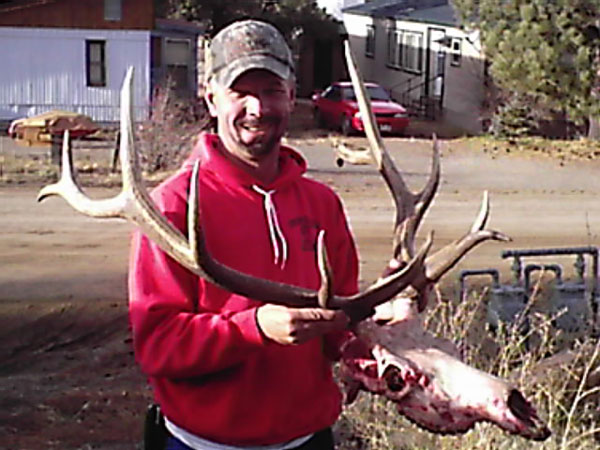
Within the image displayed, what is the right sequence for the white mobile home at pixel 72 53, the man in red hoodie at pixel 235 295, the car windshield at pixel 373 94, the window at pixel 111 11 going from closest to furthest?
the man in red hoodie at pixel 235 295
the white mobile home at pixel 72 53
the window at pixel 111 11
the car windshield at pixel 373 94

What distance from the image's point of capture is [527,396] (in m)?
5.26

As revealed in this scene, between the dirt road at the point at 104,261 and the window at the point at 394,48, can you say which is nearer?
the dirt road at the point at 104,261

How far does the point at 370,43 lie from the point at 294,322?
119 ft

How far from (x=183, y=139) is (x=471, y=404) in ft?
52.2

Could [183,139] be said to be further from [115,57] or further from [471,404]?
[471,404]

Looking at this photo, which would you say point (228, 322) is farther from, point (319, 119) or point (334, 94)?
point (319, 119)

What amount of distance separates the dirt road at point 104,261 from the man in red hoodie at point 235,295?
3.88 m

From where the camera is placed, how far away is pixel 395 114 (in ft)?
90.5

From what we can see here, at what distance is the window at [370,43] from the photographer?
1501 inches

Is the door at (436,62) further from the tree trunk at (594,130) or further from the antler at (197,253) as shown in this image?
the antler at (197,253)

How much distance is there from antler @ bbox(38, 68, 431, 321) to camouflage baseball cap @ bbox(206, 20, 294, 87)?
0.86 feet

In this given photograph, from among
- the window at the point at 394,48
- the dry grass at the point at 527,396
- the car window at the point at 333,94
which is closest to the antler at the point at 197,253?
the dry grass at the point at 527,396

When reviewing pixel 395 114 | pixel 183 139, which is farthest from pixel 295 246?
pixel 395 114

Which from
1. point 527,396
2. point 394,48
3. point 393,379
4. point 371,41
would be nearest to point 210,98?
point 393,379
